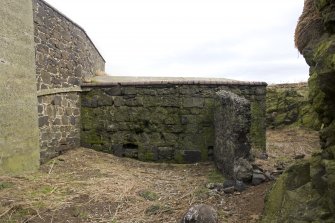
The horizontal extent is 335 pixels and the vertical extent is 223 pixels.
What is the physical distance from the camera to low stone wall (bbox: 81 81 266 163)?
7445 mm

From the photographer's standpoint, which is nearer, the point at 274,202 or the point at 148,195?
the point at 274,202

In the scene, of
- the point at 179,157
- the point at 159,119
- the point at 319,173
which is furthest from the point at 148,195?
the point at 319,173

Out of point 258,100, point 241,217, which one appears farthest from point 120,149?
point 241,217

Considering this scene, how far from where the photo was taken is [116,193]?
512 centimetres

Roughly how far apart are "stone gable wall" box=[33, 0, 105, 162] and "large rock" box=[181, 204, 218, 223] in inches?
153

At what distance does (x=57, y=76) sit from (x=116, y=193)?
11.0ft

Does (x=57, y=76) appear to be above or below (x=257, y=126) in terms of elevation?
above

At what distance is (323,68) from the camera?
8.52 feet

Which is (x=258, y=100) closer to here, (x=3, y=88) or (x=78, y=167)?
(x=78, y=167)

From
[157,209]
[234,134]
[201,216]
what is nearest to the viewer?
[201,216]

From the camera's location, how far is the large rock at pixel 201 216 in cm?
371

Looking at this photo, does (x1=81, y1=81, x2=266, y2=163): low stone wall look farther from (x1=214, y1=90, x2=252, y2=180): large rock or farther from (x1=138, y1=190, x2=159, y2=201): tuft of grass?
(x1=138, y1=190, x2=159, y2=201): tuft of grass

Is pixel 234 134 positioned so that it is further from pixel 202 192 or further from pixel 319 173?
pixel 319 173

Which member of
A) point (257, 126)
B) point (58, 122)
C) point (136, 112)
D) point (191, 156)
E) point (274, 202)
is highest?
point (136, 112)
